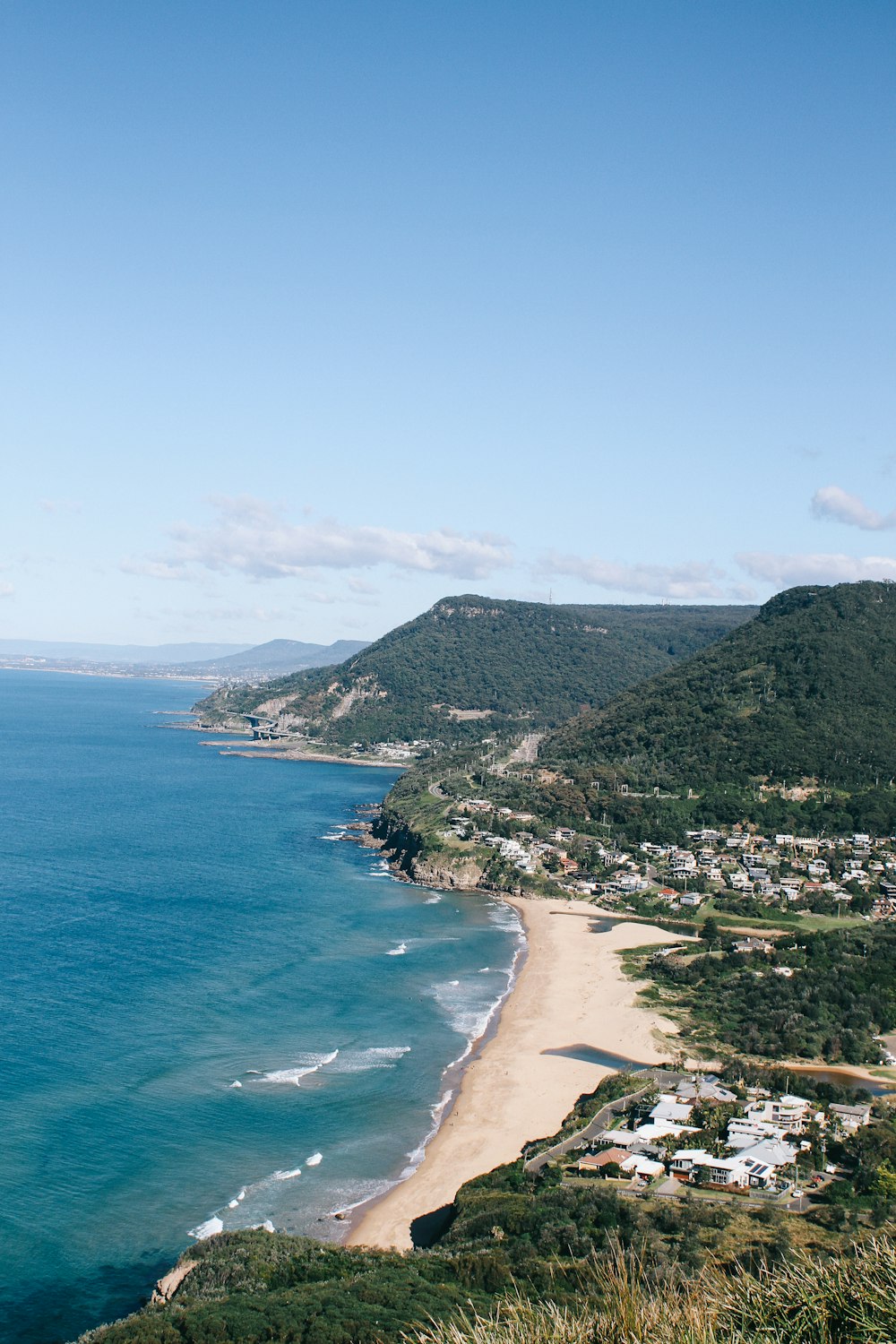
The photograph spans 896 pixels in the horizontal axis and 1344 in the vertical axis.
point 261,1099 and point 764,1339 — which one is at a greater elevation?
point 764,1339

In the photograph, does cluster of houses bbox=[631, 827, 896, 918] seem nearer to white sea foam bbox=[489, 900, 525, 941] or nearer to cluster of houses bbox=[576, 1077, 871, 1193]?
white sea foam bbox=[489, 900, 525, 941]

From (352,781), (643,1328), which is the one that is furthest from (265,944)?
Answer: (352,781)

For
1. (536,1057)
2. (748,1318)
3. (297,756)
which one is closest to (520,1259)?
(748,1318)

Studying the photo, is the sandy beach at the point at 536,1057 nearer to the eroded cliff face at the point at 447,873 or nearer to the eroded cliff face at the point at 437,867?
the eroded cliff face at the point at 447,873

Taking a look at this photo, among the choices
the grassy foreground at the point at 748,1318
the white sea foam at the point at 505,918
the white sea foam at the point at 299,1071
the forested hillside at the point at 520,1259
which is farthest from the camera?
the white sea foam at the point at 505,918

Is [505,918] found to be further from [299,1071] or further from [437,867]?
[299,1071]

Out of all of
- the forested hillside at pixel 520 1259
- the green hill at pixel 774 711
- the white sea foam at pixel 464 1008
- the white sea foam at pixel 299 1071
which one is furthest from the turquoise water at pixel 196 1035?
the green hill at pixel 774 711

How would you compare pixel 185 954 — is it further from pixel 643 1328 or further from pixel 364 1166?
pixel 643 1328
